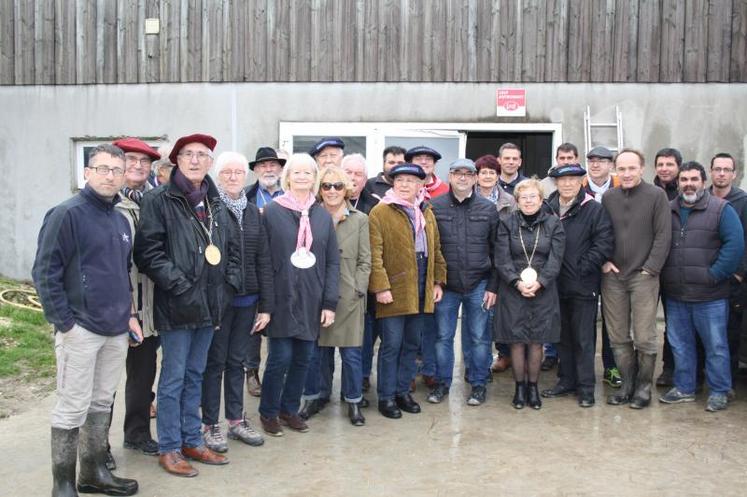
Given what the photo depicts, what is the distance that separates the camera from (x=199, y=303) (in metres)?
4.63

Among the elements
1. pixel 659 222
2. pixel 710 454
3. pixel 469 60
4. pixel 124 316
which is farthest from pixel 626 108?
pixel 124 316

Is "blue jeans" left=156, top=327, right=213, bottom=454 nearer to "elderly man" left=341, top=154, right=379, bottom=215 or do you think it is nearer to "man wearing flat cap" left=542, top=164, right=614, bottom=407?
"elderly man" left=341, top=154, right=379, bottom=215

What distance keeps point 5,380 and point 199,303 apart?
117 inches

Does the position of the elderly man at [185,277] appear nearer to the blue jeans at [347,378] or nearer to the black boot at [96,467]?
the black boot at [96,467]

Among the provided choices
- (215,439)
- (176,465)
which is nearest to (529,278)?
(215,439)

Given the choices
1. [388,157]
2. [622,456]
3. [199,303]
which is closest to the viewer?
[199,303]

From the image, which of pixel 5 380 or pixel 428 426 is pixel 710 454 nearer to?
pixel 428 426

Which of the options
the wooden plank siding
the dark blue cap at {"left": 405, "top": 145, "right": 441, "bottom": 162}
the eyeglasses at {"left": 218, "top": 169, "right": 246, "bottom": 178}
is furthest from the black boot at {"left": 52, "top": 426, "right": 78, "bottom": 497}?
the wooden plank siding

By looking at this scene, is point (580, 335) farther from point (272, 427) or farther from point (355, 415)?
point (272, 427)

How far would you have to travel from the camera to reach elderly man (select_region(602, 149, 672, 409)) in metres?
6.09

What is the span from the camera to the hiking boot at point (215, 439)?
5066 millimetres

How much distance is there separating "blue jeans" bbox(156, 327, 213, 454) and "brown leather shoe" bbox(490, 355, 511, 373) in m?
3.34

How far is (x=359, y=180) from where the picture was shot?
6.52 m

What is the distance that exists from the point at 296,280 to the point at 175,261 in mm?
940
